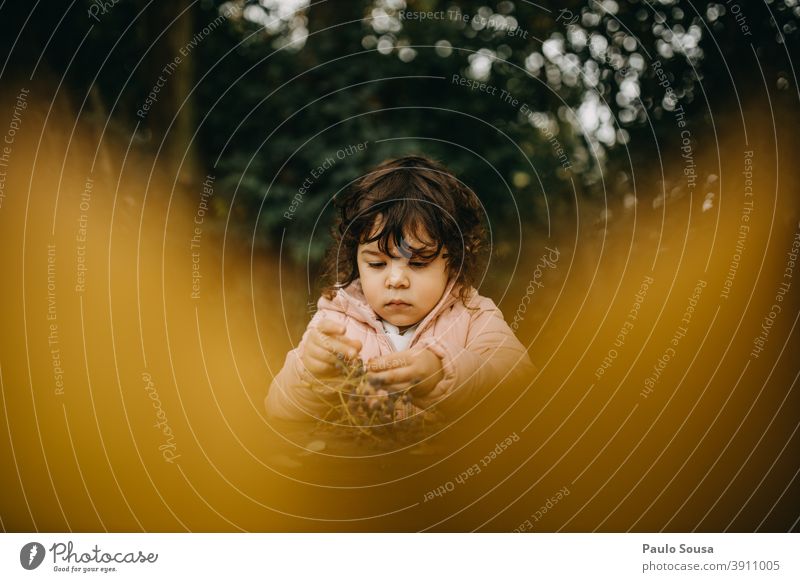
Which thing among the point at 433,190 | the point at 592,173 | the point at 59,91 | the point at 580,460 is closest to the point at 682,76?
the point at 592,173

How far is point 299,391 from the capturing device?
3.34ft

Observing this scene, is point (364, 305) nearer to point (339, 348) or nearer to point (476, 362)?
point (339, 348)

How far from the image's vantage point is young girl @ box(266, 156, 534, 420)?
3.16 feet

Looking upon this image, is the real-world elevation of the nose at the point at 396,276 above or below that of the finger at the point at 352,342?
above

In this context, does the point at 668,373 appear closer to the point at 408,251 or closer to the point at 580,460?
the point at 580,460

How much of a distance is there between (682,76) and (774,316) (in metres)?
0.37

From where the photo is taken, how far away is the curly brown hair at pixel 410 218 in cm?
96
